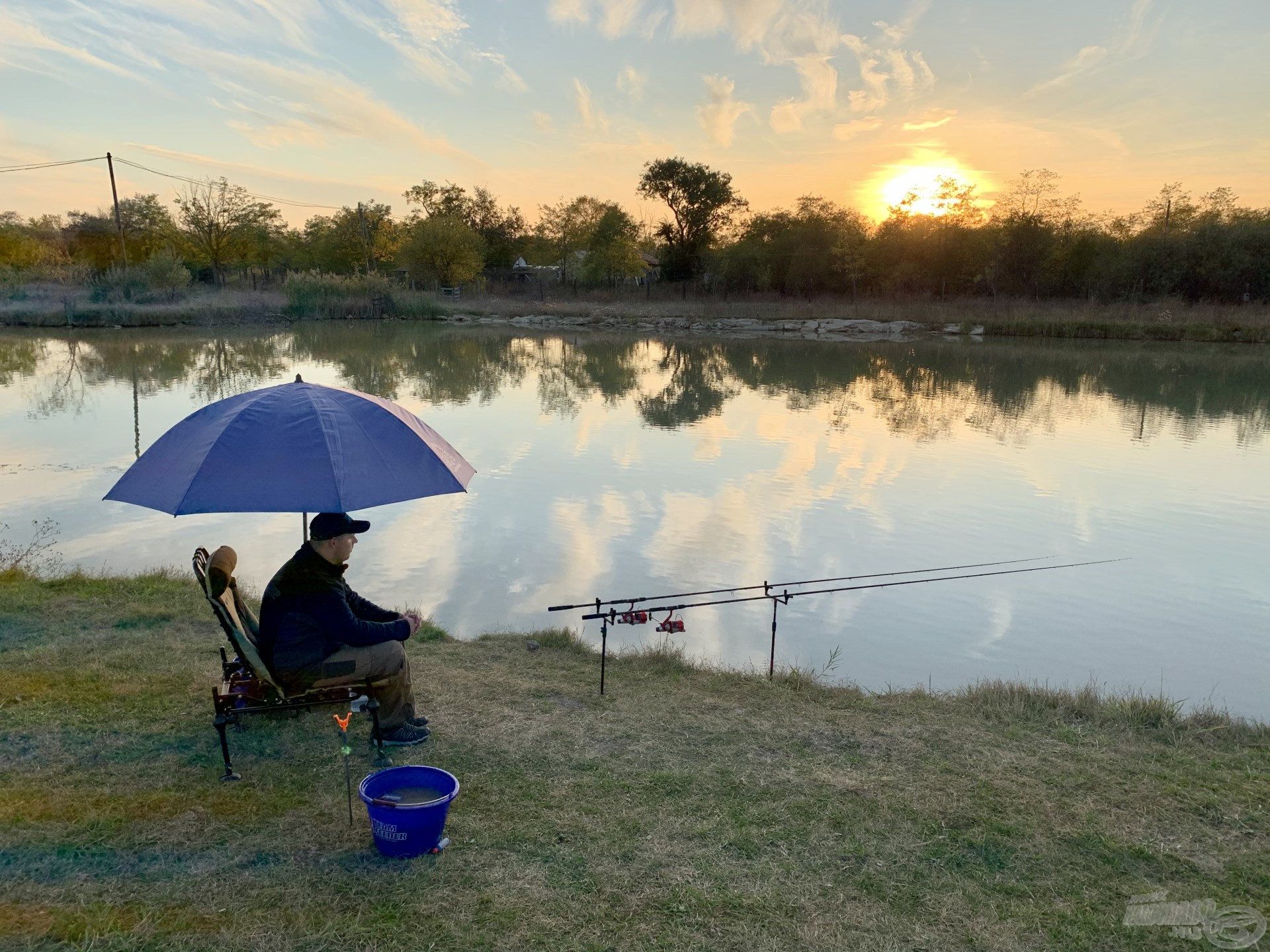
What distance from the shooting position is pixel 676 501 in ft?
34.4

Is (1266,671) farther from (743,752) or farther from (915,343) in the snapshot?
(915,343)

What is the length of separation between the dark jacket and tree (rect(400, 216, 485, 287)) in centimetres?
5447

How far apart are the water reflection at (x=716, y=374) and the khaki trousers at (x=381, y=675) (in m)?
12.3

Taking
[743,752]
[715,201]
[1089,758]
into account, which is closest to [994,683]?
[1089,758]

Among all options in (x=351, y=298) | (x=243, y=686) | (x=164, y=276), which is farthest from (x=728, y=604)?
(x=164, y=276)

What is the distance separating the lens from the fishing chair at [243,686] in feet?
12.5

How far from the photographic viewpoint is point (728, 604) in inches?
278

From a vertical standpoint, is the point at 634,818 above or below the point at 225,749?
below

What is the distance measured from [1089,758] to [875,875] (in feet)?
5.78

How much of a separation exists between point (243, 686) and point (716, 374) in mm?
21802

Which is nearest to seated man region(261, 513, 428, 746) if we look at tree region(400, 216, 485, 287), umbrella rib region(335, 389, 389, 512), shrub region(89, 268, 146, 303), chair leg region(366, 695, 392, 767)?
chair leg region(366, 695, 392, 767)

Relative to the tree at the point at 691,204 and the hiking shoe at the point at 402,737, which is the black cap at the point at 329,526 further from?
the tree at the point at 691,204

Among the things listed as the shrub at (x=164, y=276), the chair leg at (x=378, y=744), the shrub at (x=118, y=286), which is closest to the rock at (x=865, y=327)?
the shrub at (x=164, y=276)

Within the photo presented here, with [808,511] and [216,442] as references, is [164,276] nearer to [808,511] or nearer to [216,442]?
[808,511]
